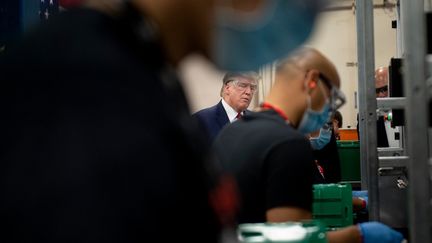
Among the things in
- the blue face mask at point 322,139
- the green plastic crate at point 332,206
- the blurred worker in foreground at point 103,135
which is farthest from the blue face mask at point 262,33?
the blue face mask at point 322,139

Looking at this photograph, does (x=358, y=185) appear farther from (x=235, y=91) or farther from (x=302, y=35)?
(x=302, y=35)

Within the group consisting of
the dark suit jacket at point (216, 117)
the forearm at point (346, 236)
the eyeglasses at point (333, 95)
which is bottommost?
the forearm at point (346, 236)

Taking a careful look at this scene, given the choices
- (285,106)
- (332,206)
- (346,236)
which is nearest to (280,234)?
(346,236)

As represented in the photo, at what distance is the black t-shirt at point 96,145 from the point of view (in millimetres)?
582

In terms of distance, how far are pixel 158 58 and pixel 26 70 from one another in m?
0.15

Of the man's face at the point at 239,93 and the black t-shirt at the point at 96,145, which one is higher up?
the man's face at the point at 239,93

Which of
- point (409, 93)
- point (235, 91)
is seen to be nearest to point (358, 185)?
point (235, 91)

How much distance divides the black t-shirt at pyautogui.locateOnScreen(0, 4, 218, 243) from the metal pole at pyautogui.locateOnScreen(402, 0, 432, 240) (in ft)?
2.55

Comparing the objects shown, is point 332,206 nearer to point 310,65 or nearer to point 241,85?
point 310,65

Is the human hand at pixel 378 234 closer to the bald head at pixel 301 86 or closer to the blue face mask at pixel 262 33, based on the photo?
the bald head at pixel 301 86

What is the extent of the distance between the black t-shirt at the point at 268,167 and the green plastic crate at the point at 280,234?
1.33ft

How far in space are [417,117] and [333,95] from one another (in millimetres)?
749

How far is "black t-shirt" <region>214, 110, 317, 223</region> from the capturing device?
5.19 ft

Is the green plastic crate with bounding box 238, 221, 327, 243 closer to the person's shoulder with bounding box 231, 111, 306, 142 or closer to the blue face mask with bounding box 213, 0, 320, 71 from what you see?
the blue face mask with bounding box 213, 0, 320, 71
